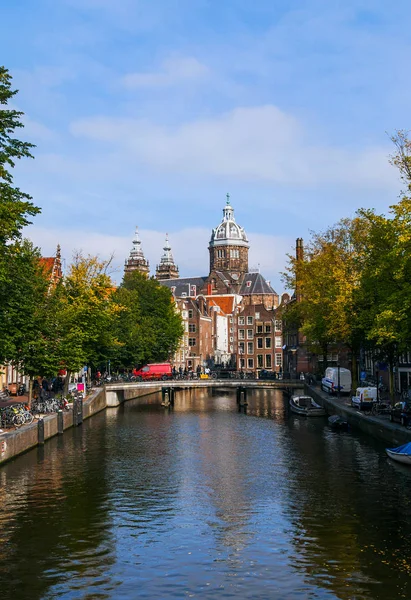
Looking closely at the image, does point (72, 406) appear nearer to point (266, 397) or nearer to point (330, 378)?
point (330, 378)

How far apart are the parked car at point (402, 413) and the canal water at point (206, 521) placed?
2602 millimetres

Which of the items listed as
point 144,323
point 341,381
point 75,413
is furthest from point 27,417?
point 144,323

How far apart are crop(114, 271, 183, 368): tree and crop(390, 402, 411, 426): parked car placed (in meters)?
50.1

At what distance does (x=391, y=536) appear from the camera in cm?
2673

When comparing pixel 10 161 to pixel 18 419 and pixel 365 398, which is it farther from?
pixel 365 398

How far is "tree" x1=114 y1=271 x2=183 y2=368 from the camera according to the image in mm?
98750

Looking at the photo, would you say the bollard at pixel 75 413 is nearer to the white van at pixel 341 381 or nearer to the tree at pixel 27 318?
the tree at pixel 27 318

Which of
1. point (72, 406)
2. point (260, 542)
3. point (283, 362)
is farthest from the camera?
point (283, 362)

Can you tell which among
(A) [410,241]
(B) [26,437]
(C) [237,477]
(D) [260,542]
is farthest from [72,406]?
(D) [260,542]

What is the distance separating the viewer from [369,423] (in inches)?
2122

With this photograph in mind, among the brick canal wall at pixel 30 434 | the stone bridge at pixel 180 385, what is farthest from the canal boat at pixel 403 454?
the stone bridge at pixel 180 385

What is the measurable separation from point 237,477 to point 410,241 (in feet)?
60.1

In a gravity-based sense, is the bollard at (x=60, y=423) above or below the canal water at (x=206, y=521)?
above

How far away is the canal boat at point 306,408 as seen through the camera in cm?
7250
